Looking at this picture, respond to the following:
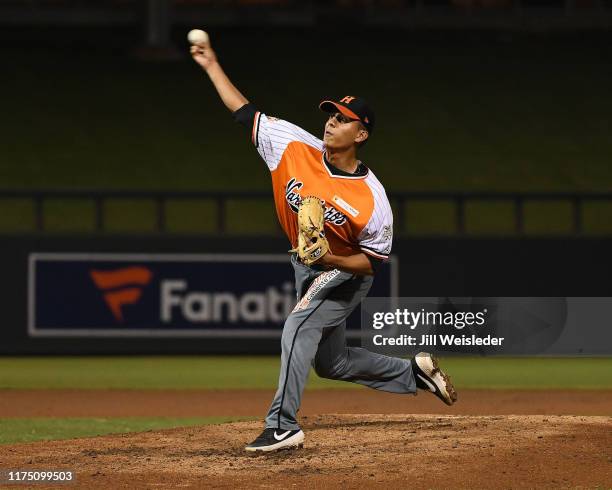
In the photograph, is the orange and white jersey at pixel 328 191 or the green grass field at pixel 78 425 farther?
the green grass field at pixel 78 425

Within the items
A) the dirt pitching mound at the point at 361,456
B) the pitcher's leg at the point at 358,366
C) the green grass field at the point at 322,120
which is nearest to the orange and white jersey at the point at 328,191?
the pitcher's leg at the point at 358,366

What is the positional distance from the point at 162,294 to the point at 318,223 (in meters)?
7.03

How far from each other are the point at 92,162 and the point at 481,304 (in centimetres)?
1070

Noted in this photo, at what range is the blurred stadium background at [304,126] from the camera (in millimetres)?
13828

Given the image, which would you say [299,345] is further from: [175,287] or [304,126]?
[304,126]

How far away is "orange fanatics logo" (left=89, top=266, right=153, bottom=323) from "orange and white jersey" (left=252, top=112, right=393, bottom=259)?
651cm

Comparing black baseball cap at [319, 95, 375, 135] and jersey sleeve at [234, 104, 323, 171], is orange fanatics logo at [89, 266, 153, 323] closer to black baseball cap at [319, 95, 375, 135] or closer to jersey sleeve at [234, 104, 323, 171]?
jersey sleeve at [234, 104, 323, 171]

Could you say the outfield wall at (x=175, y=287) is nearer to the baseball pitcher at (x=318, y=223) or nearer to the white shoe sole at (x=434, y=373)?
the white shoe sole at (x=434, y=373)

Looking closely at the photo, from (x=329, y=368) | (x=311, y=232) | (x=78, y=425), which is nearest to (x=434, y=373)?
(x=329, y=368)

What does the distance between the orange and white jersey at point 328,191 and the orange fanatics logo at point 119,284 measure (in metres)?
6.51

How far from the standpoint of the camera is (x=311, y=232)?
6.83 metres

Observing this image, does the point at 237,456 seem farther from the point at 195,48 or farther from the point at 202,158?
the point at 202,158

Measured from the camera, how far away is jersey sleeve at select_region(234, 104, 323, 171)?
7270mm

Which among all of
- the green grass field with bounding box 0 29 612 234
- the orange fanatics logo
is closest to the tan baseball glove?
the orange fanatics logo
